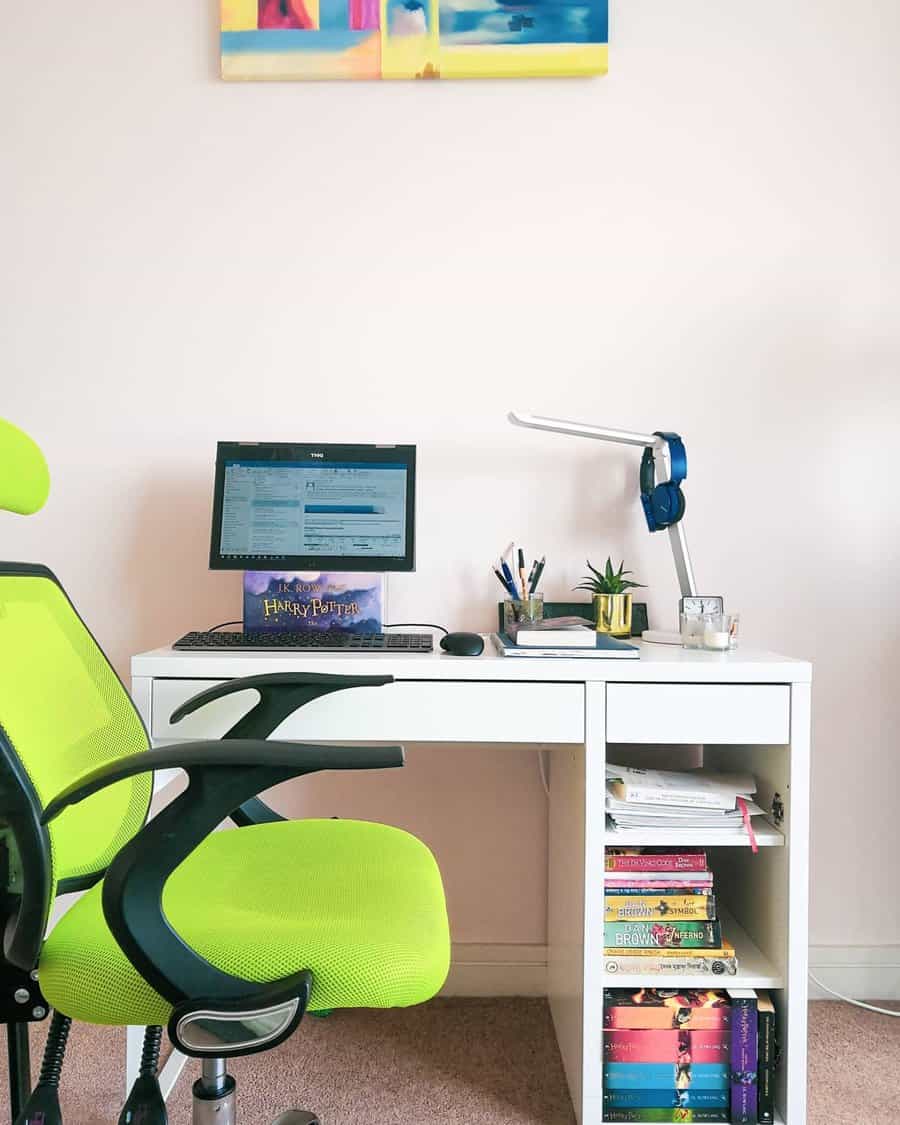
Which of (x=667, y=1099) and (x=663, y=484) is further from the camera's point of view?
(x=663, y=484)

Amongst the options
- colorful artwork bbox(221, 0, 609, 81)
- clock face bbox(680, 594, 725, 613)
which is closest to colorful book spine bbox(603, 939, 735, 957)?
clock face bbox(680, 594, 725, 613)

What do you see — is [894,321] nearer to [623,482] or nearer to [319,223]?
[623,482]

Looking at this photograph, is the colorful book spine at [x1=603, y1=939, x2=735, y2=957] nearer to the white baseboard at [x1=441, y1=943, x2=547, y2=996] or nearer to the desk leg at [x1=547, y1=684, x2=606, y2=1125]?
the desk leg at [x1=547, y1=684, x2=606, y2=1125]

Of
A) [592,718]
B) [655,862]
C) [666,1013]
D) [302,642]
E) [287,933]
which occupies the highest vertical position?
[302,642]

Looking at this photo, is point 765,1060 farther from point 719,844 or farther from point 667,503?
point 667,503

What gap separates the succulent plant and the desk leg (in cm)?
39

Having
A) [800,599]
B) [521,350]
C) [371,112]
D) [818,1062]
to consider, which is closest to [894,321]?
[800,599]

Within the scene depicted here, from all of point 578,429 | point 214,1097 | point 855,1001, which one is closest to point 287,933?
point 214,1097

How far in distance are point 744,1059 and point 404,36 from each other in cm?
214

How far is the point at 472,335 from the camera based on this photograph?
1996 mm

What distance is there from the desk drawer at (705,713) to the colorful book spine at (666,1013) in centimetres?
45

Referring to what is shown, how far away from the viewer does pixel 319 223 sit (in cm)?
200

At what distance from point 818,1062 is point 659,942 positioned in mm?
524

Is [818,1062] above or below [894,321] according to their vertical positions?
below
